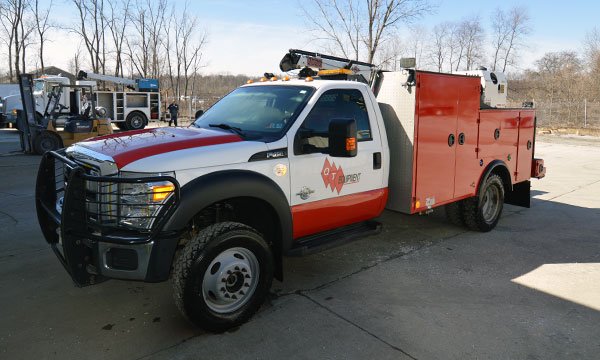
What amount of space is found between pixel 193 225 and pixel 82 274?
0.87 meters

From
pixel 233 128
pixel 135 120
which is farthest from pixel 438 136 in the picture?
pixel 135 120

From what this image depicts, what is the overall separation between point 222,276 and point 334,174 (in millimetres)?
1436

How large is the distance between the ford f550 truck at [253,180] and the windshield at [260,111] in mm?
16

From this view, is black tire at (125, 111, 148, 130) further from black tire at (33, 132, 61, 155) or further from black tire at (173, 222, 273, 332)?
black tire at (173, 222, 273, 332)

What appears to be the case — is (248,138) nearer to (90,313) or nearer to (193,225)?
(193,225)

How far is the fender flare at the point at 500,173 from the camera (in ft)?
19.7

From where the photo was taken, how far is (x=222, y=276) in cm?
351

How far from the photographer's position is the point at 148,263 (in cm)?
316

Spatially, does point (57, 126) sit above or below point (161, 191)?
above

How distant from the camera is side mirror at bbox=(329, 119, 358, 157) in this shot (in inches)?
145

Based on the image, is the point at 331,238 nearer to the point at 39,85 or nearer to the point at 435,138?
the point at 435,138

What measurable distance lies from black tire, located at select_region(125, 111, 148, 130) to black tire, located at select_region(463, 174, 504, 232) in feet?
72.9

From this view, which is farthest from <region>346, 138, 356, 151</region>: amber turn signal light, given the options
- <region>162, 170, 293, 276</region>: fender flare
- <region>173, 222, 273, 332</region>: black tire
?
<region>173, 222, 273, 332</region>: black tire

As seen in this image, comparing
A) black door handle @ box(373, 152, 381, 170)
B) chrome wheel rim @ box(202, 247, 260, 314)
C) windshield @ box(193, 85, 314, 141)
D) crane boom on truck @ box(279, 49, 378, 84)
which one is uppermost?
crane boom on truck @ box(279, 49, 378, 84)
